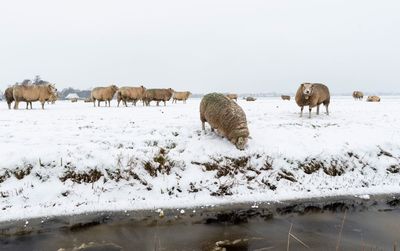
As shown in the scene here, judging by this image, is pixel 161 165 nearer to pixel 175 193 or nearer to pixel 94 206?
pixel 175 193

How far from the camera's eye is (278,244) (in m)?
5.57

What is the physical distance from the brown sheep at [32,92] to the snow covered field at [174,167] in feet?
37.4

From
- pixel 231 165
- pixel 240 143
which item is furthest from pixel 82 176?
pixel 240 143

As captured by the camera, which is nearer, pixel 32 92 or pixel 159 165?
pixel 159 165

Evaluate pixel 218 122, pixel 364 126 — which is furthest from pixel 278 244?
pixel 364 126

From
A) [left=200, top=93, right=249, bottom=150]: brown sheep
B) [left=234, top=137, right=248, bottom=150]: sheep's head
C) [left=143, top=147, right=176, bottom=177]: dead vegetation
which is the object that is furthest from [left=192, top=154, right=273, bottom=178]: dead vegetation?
[left=143, top=147, right=176, bottom=177]: dead vegetation

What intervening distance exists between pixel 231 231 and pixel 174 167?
3385 mm

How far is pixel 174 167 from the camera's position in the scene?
9.20 metres

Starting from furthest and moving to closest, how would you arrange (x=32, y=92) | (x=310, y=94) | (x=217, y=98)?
(x=32, y=92)
(x=310, y=94)
(x=217, y=98)

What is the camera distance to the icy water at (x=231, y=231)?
556 cm

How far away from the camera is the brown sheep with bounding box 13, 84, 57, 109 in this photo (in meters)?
21.8

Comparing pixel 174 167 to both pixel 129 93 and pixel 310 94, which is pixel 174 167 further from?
pixel 129 93

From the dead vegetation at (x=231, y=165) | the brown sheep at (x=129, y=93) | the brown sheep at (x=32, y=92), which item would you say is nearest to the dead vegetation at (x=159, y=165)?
the dead vegetation at (x=231, y=165)

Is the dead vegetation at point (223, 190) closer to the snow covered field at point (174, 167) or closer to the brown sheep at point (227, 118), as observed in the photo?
the snow covered field at point (174, 167)
